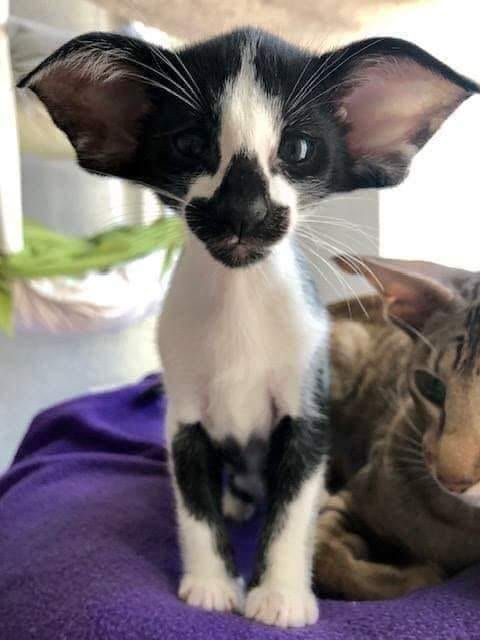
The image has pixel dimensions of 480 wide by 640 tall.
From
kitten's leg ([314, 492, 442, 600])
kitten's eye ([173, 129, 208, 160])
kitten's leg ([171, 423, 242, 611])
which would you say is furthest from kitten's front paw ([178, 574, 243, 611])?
kitten's eye ([173, 129, 208, 160])

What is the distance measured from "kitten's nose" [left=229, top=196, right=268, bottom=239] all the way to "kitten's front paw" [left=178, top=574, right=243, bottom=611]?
13.2 inches

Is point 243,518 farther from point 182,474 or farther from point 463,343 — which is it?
point 463,343

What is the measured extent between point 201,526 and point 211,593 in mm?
65

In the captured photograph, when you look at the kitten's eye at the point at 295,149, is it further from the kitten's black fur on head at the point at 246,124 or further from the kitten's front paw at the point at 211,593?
the kitten's front paw at the point at 211,593

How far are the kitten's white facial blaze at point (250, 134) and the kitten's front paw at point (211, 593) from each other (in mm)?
353

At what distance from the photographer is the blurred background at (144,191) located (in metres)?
1.04

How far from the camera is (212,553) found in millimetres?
724

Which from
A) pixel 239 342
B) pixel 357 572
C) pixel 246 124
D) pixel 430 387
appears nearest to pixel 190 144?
pixel 246 124

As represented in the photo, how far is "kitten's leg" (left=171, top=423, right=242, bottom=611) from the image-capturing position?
70cm

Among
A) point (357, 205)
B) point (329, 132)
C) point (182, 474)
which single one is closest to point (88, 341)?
point (357, 205)

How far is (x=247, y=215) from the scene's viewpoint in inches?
24.4

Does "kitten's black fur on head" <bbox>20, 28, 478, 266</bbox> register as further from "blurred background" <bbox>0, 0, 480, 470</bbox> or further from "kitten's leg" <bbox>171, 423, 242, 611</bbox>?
"kitten's leg" <bbox>171, 423, 242, 611</bbox>

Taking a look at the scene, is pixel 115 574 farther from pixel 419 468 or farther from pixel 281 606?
pixel 419 468

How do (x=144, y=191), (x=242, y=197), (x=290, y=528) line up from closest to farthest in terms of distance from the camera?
(x=242, y=197)
(x=290, y=528)
(x=144, y=191)
